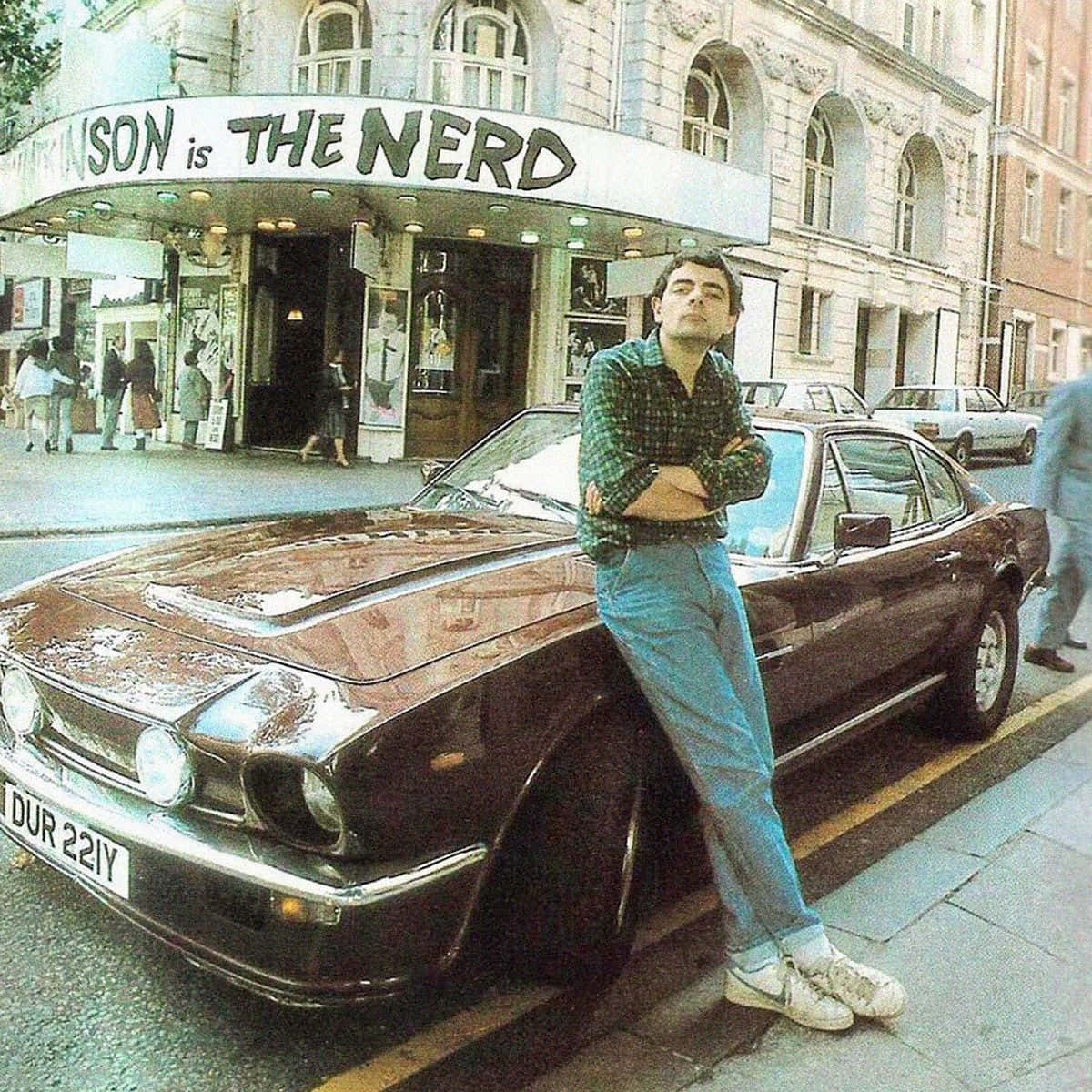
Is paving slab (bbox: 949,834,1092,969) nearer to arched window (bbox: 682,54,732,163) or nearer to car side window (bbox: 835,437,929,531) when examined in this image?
car side window (bbox: 835,437,929,531)

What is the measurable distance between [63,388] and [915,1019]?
1703 cm

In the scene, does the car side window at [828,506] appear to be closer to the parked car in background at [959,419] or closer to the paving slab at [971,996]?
the paving slab at [971,996]

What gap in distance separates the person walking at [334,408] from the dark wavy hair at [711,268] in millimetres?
15012

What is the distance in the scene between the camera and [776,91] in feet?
75.5

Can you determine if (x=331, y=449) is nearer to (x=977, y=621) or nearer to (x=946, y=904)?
(x=977, y=621)

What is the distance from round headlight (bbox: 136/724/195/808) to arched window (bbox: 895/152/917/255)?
26.5m

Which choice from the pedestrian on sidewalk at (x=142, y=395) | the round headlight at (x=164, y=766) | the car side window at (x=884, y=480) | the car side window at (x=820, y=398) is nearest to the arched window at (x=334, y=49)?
the pedestrian on sidewalk at (x=142, y=395)

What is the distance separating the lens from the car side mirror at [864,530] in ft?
11.8

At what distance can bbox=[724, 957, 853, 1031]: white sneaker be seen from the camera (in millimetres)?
2623

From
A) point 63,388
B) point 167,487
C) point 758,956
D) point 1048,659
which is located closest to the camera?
point 758,956

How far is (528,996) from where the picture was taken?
2777 millimetres

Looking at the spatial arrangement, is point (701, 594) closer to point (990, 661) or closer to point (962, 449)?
point (990, 661)

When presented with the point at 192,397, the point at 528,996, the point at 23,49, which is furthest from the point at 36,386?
the point at 528,996

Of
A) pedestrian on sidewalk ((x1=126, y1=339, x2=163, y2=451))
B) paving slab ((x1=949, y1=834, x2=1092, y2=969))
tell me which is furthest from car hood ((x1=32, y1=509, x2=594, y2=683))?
pedestrian on sidewalk ((x1=126, y1=339, x2=163, y2=451))
